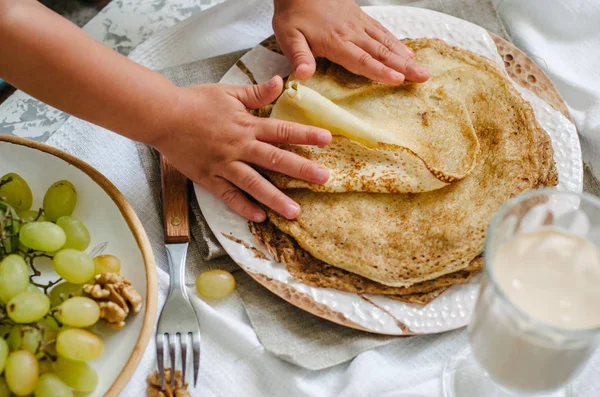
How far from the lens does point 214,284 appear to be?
1.00 metres

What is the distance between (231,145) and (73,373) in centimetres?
45

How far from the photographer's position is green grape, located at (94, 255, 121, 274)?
0.91 m

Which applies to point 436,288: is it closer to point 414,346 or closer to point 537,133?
point 414,346

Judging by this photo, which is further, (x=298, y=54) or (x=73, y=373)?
(x=298, y=54)

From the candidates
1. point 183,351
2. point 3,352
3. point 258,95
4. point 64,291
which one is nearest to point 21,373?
point 3,352

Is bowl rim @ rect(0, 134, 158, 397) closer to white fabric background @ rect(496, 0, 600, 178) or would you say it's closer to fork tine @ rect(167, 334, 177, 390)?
fork tine @ rect(167, 334, 177, 390)

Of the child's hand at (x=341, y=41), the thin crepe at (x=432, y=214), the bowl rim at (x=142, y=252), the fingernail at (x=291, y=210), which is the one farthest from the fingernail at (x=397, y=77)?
the bowl rim at (x=142, y=252)

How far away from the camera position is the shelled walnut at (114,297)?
2.80 feet

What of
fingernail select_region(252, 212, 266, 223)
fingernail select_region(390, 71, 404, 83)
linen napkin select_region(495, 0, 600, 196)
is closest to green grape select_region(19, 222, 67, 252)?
fingernail select_region(252, 212, 266, 223)

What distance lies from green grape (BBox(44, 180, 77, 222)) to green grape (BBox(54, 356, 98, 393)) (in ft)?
0.81

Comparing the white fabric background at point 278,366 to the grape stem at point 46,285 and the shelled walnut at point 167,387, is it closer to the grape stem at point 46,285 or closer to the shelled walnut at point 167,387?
the shelled walnut at point 167,387

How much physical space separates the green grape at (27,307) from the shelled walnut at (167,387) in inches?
8.1

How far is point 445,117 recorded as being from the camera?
1.07m

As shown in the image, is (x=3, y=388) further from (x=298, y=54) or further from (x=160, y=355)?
(x=298, y=54)
